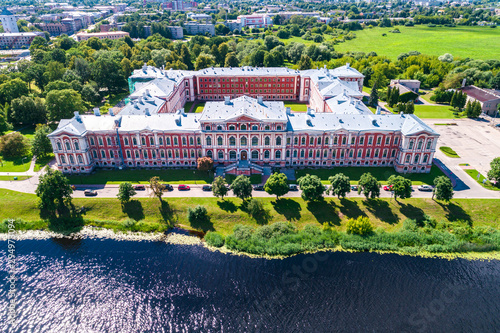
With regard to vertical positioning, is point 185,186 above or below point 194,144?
below

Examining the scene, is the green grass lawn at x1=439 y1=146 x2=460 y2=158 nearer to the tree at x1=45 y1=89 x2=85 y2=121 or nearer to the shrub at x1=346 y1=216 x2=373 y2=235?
the shrub at x1=346 y1=216 x2=373 y2=235

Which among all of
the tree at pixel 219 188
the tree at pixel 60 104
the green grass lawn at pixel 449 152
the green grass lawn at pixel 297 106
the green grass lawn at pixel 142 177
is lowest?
the green grass lawn at pixel 142 177

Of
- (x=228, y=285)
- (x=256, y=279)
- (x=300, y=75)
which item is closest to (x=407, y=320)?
(x=256, y=279)

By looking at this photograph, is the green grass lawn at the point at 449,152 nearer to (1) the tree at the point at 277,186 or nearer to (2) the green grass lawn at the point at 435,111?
(2) the green grass lawn at the point at 435,111

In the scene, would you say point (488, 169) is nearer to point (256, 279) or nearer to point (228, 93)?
point (256, 279)

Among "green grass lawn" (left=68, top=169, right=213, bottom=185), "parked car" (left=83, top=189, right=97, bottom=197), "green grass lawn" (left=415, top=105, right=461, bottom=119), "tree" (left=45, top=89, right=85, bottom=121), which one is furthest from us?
"green grass lawn" (left=415, top=105, right=461, bottom=119)

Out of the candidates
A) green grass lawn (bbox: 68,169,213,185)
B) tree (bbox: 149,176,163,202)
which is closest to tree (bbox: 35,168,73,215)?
green grass lawn (bbox: 68,169,213,185)

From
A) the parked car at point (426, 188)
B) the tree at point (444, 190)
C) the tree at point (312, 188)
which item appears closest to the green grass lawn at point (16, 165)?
the tree at point (312, 188)
